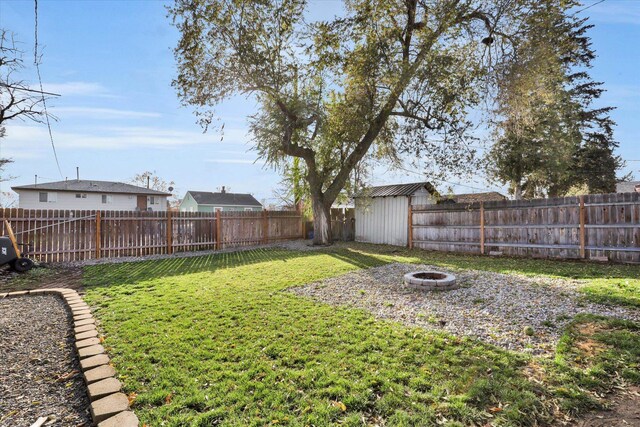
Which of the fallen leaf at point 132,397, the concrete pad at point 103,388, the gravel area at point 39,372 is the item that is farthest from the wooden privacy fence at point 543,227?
the gravel area at point 39,372

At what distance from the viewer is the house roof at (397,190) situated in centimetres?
1304

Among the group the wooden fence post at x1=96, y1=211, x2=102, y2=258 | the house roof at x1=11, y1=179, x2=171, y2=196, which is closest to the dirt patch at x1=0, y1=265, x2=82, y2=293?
the wooden fence post at x1=96, y1=211, x2=102, y2=258

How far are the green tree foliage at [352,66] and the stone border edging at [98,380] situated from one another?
29.6 feet

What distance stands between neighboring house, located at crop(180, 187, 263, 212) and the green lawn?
3028cm

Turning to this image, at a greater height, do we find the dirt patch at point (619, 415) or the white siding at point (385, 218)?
the white siding at point (385, 218)

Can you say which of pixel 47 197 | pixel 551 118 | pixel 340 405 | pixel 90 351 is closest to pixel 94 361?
pixel 90 351

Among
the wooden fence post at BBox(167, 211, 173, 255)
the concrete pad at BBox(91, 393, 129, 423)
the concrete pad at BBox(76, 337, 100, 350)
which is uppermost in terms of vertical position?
the wooden fence post at BBox(167, 211, 173, 255)

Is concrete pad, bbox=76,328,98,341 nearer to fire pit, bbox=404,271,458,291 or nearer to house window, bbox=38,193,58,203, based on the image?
fire pit, bbox=404,271,458,291

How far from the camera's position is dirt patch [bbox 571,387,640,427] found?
199cm

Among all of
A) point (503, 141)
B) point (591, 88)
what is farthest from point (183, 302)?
point (591, 88)

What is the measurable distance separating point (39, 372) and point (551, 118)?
898 inches

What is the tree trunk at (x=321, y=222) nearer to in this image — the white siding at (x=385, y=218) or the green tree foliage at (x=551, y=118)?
the white siding at (x=385, y=218)

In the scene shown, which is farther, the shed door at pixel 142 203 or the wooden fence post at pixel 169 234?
the shed door at pixel 142 203

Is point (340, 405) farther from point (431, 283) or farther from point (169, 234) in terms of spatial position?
point (169, 234)
